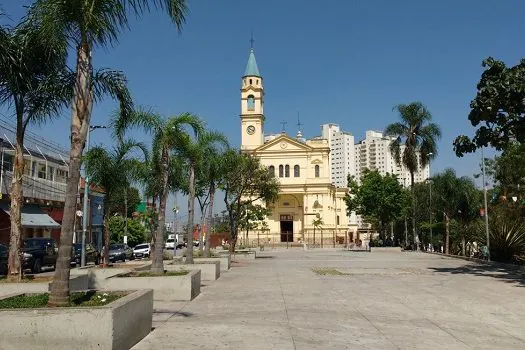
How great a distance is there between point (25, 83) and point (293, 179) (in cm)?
6660

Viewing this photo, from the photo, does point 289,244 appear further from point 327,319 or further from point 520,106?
point 327,319

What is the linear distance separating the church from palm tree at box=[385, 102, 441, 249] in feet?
92.3

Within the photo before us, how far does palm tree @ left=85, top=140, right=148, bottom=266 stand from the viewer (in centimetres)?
1714

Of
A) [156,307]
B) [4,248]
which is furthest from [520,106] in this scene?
[4,248]

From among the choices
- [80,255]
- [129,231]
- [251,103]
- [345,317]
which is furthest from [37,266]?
[251,103]

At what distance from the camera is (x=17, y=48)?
1082cm

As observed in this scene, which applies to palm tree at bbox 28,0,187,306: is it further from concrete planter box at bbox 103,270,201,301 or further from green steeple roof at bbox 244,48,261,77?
green steeple roof at bbox 244,48,261,77

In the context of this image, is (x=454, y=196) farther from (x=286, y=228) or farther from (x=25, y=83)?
(x=286, y=228)

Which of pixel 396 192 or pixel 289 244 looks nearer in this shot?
pixel 396 192

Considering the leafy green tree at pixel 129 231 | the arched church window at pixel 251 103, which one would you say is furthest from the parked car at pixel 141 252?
the arched church window at pixel 251 103

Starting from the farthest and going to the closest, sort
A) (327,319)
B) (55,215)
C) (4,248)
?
1. (55,215)
2. (4,248)
3. (327,319)

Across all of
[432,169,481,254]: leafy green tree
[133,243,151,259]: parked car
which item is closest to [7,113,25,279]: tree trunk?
[133,243,151,259]: parked car

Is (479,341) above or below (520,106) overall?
below

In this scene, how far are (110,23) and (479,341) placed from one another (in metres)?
7.23
